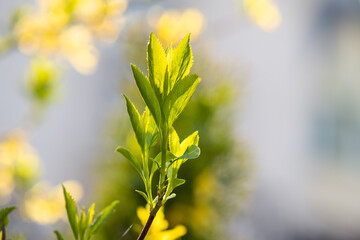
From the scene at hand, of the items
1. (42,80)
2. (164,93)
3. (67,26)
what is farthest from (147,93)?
(42,80)

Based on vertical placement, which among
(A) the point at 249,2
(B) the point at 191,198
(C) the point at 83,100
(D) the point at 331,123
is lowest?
(B) the point at 191,198

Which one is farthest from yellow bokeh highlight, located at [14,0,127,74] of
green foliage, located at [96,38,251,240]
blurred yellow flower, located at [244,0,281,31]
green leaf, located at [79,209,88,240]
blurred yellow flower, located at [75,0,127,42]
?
green leaf, located at [79,209,88,240]

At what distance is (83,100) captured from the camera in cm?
307

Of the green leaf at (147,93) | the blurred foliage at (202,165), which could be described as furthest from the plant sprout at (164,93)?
the blurred foliage at (202,165)

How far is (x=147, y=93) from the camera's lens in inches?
5.8

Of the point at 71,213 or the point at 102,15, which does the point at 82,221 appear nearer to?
the point at 71,213

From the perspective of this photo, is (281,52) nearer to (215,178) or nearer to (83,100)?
(83,100)

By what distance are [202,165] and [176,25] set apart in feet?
0.66

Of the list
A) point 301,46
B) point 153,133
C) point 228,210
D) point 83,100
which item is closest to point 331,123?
point 301,46

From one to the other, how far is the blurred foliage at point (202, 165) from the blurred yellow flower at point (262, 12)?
0.35 ft

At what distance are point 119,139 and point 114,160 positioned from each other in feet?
0.17

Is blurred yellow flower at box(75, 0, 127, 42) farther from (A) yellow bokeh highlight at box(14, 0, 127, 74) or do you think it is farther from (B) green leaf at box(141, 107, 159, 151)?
(B) green leaf at box(141, 107, 159, 151)

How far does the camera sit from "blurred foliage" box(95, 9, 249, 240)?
65 centimetres

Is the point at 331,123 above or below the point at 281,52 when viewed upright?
below
